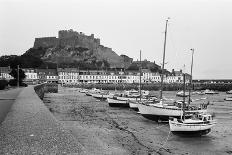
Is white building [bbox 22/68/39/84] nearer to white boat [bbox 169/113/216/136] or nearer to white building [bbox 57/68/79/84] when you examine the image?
white building [bbox 57/68/79/84]

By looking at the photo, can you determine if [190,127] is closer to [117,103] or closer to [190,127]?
[190,127]

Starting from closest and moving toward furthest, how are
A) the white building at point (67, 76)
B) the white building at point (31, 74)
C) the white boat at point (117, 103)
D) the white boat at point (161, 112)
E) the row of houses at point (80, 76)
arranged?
the white boat at point (161, 112) → the white boat at point (117, 103) → the white building at point (31, 74) → the row of houses at point (80, 76) → the white building at point (67, 76)

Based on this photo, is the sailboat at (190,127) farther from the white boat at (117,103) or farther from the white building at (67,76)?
the white building at (67,76)

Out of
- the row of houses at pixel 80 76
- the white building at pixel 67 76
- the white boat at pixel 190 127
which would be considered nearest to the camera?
the white boat at pixel 190 127

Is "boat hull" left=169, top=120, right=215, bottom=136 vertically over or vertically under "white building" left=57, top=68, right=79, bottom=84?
under

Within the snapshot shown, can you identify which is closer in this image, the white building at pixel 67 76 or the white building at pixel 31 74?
the white building at pixel 31 74

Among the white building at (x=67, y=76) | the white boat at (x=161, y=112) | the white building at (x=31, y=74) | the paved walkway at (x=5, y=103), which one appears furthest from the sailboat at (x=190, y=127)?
the white building at (x=67, y=76)

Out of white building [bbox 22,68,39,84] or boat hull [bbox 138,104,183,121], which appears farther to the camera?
white building [bbox 22,68,39,84]

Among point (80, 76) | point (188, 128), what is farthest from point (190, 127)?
point (80, 76)

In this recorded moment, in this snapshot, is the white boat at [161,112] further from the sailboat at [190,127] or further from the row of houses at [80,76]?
the row of houses at [80,76]

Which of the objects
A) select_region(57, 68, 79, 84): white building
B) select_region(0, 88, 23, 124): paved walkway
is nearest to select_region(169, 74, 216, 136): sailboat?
select_region(0, 88, 23, 124): paved walkway

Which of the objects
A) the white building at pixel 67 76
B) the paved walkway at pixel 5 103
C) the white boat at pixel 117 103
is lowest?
the white boat at pixel 117 103


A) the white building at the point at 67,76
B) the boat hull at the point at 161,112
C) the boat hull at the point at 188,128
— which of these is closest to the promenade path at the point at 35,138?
the boat hull at the point at 188,128

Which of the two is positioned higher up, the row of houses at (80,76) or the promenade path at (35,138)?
the row of houses at (80,76)
